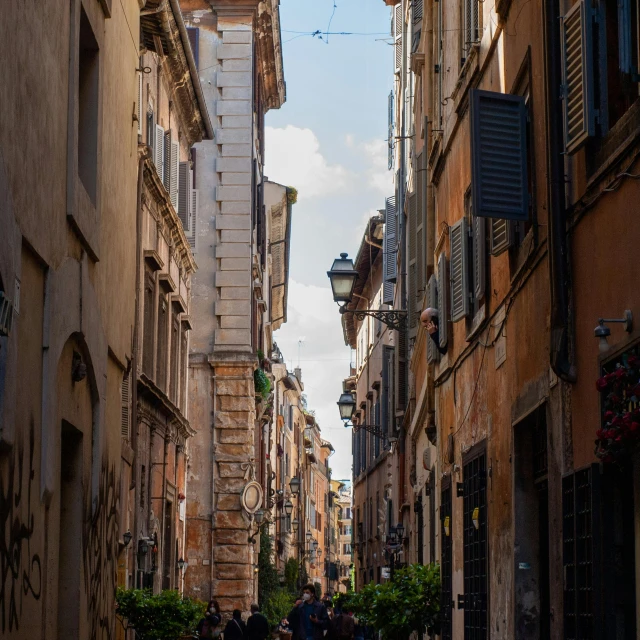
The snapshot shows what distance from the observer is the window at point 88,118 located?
10.9 metres

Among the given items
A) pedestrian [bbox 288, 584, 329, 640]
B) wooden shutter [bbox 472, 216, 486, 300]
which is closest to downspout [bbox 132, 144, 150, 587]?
pedestrian [bbox 288, 584, 329, 640]

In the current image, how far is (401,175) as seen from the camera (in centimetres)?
2875

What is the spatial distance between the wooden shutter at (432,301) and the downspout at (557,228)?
25.0 feet

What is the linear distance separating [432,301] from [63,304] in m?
7.94

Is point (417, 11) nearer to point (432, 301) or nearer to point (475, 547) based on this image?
point (432, 301)

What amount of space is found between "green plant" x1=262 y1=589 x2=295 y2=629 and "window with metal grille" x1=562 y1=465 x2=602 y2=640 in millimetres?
30366

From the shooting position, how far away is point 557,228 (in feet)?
28.3

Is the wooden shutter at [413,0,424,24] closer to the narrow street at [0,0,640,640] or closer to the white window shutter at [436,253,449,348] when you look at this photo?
the narrow street at [0,0,640,640]

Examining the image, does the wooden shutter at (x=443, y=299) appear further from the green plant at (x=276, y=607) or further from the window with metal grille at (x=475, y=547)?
the green plant at (x=276, y=607)

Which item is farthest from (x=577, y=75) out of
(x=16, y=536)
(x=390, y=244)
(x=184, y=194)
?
(x=390, y=244)

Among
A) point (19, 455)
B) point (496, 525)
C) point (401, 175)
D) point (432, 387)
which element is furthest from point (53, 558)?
point (401, 175)

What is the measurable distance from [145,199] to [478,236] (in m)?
10.9

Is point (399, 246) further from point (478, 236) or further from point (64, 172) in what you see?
point (64, 172)

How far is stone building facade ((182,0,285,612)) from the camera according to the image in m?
34.6
